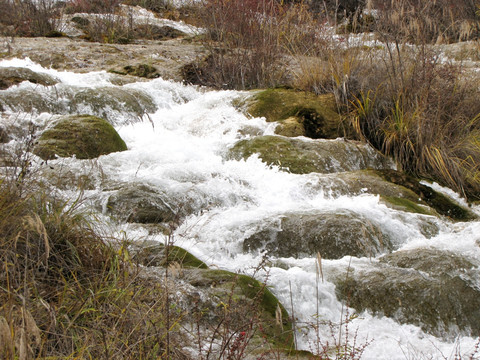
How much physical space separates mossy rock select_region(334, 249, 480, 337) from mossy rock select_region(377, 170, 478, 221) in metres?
1.60

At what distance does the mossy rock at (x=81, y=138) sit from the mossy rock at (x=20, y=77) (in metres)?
1.83

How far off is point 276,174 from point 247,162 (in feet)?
1.42

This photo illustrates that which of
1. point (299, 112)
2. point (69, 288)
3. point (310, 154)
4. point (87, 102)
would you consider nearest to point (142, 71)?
point (87, 102)

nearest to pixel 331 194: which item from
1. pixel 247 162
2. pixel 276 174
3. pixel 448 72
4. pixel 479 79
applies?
pixel 276 174

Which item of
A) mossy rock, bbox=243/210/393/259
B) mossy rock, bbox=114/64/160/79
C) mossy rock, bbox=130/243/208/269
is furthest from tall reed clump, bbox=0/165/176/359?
mossy rock, bbox=114/64/160/79

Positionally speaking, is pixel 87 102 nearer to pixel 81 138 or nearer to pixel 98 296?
pixel 81 138

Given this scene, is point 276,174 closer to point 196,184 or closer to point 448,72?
point 196,184

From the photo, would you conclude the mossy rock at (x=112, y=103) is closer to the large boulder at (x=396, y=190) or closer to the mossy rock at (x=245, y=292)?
the large boulder at (x=396, y=190)

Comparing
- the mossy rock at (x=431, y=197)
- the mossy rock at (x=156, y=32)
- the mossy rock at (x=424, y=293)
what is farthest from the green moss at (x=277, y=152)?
the mossy rock at (x=156, y=32)

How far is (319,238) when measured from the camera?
3.50 m

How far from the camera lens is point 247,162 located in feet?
17.0

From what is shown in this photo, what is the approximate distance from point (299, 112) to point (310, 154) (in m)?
1.25

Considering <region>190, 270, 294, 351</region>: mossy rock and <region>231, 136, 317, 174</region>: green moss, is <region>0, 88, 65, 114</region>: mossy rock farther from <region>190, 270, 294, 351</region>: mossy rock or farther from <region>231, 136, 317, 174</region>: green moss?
<region>190, 270, 294, 351</region>: mossy rock

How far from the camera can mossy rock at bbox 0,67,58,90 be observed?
255 inches
